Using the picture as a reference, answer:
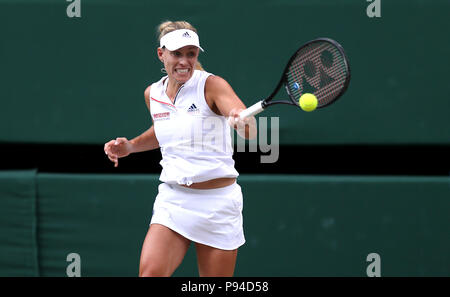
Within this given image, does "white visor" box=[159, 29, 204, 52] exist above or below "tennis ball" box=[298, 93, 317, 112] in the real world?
above

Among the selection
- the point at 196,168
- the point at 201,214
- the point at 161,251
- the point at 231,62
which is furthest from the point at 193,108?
the point at 231,62

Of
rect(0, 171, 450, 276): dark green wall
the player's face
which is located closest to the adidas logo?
the player's face

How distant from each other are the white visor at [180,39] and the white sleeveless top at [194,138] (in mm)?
148

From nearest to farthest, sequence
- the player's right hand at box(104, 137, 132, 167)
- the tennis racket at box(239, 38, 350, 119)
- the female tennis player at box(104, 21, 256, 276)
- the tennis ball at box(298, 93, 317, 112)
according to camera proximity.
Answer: the tennis ball at box(298, 93, 317, 112) → the tennis racket at box(239, 38, 350, 119) → the female tennis player at box(104, 21, 256, 276) → the player's right hand at box(104, 137, 132, 167)

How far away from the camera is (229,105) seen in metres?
2.34

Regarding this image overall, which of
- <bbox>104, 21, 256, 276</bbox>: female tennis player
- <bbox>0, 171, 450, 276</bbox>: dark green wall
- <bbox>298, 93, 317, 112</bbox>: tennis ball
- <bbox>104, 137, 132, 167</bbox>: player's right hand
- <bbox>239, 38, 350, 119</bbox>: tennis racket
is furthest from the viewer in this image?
<bbox>0, 171, 450, 276</bbox>: dark green wall

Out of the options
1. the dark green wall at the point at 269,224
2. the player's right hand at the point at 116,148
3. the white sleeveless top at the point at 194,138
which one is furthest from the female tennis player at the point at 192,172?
the dark green wall at the point at 269,224

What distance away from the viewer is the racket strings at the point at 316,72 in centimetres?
238

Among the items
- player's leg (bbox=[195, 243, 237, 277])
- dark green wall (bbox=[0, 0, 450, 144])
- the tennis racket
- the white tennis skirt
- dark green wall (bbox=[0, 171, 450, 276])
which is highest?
dark green wall (bbox=[0, 0, 450, 144])

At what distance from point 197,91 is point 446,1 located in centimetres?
177

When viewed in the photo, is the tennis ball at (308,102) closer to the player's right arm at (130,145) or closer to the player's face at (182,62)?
the player's face at (182,62)

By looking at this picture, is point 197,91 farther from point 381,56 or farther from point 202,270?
point 381,56

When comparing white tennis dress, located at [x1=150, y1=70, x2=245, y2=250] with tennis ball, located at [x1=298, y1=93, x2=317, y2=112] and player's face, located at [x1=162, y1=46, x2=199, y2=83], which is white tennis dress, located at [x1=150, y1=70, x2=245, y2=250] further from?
tennis ball, located at [x1=298, y1=93, x2=317, y2=112]

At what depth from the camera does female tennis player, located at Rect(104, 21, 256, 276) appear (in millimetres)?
2467
